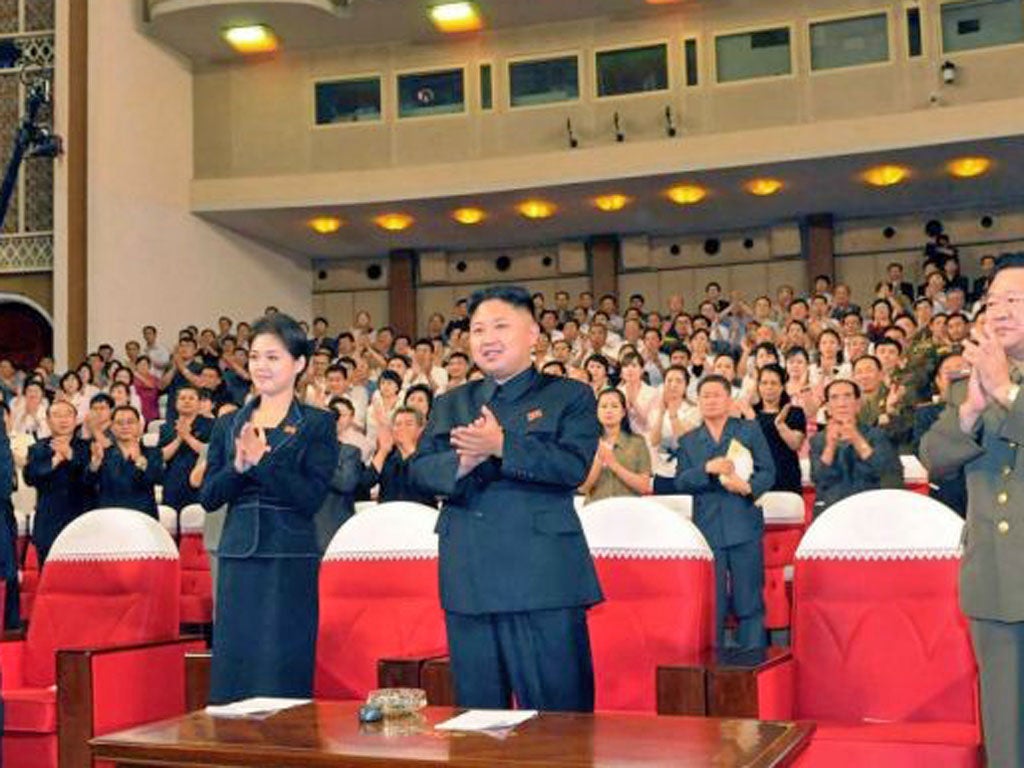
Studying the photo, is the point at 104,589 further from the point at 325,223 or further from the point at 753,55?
the point at 325,223

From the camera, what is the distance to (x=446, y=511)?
2588 mm

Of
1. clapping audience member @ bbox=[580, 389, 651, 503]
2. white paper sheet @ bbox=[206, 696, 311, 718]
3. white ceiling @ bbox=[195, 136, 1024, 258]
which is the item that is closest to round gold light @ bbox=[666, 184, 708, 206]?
white ceiling @ bbox=[195, 136, 1024, 258]

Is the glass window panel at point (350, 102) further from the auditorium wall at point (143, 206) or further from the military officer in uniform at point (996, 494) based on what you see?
the military officer in uniform at point (996, 494)

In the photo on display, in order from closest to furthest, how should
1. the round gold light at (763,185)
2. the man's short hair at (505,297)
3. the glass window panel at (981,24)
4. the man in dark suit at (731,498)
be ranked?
the man's short hair at (505,297) → the man in dark suit at (731,498) → the glass window panel at (981,24) → the round gold light at (763,185)

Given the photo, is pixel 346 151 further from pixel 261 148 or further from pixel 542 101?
pixel 542 101

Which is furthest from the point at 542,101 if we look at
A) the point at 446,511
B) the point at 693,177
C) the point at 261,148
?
the point at 446,511

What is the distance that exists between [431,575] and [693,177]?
29.1 feet

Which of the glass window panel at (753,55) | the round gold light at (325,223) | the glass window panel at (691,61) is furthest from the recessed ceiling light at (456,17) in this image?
the glass window panel at (753,55)

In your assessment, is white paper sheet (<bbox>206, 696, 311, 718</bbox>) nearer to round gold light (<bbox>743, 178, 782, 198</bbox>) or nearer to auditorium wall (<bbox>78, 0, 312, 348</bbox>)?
auditorium wall (<bbox>78, 0, 312, 348</bbox>)

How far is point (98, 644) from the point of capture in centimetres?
356

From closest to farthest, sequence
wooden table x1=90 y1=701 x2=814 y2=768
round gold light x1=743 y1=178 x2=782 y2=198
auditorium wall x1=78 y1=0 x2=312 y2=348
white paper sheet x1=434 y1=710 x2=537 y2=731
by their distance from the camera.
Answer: wooden table x1=90 y1=701 x2=814 y2=768 → white paper sheet x1=434 y1=710 x2=537 y2=731 → auditorium wall x1=78 y1=0 x2=312 y2=348 → round gold light x1=743 y1=178 x2=782 y2=198

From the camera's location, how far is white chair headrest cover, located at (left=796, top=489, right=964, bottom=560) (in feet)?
9.84

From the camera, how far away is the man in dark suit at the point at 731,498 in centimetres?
462

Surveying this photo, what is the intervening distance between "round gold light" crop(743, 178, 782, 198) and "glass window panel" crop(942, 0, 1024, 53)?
1.81 m
